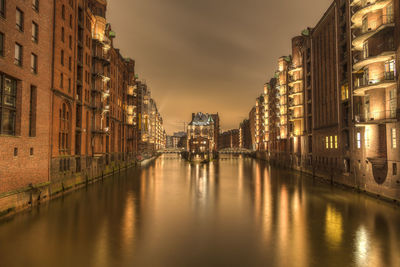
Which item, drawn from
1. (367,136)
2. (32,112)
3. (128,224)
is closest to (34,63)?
(32,112)

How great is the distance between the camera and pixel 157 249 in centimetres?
1412

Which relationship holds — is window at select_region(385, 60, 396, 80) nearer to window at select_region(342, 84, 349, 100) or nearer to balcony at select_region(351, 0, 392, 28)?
balcony at select_region(351, 0, 392, 28)

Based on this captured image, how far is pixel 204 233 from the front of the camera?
55.7 feet

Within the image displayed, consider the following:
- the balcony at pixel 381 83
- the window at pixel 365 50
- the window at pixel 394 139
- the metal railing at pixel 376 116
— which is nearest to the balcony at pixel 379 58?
the balcony at pixel 381 83

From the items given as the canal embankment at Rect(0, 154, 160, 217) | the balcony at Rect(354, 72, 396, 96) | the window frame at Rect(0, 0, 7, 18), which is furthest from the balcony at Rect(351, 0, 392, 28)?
the canal embankment at Rect(0, 154, 160, 217)

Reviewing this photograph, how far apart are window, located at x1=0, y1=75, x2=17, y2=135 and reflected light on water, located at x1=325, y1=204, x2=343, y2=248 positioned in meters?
22.9

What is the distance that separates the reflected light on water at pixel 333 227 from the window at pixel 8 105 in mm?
22932

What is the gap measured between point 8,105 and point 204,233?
17551 millimetres

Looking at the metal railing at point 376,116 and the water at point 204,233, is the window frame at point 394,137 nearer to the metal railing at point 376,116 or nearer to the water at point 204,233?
the metal railing at point 376,116

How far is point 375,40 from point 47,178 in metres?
35.7

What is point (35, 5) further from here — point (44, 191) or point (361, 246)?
point (361, 246)

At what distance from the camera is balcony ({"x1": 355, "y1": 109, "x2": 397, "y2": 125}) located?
2474 centimetres

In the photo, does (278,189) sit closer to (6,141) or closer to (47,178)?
(47,178)

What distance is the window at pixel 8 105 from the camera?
20.1 meters
